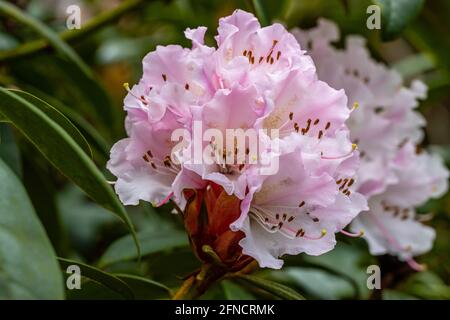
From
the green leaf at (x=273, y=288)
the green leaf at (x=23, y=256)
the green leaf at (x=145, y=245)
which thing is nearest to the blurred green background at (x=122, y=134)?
the green leaf at (x=145, y=245)

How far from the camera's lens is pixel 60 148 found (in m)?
0.69

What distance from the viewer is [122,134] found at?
156cm

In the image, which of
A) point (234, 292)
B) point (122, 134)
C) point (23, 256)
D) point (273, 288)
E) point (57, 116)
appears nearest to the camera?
point (23, 256)

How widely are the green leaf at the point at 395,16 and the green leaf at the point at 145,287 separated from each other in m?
0.49

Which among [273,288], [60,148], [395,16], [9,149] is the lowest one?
[273,288]

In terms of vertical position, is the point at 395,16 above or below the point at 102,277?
above

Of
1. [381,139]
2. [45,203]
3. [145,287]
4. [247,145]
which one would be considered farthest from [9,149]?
[381,139]

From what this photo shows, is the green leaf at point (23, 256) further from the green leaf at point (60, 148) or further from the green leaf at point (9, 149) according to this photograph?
the green leaf at point (9, 149)

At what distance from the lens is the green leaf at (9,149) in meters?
1.05

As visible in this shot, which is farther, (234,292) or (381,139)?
(381,139)

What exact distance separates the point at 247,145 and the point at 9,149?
1.50ft

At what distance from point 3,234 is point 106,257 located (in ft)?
1.65

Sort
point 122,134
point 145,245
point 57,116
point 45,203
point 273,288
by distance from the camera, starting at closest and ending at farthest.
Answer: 1. point 57,116
2. point 273,288
3. point 145,245
4. point 45,203
5. point 122,134

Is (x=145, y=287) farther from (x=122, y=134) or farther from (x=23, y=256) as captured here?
(x=122, y=134)
